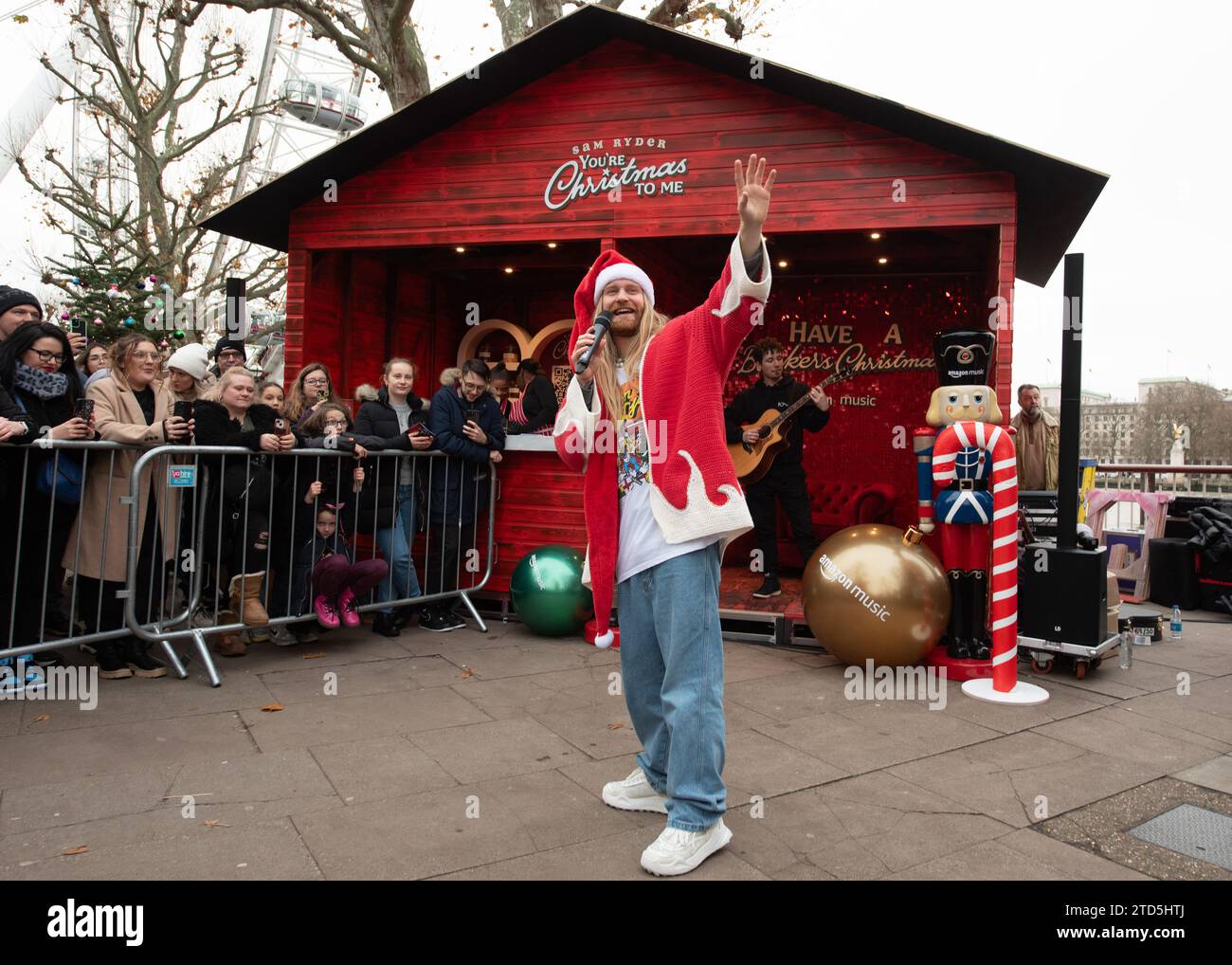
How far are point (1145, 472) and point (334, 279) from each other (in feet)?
32.0

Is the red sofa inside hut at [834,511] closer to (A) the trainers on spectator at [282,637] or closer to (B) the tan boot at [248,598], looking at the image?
(A) the trainers on spectator at [282,637]

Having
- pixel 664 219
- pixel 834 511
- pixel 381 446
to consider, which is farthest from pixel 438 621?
pixel 834 511

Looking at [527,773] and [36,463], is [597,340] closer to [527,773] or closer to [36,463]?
[527,773]

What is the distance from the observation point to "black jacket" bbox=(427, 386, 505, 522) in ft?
22.3

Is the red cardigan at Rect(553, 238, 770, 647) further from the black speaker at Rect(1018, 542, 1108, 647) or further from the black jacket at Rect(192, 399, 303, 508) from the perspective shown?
Result: the black speaker at Rect(1018, 542, 1108, 647)

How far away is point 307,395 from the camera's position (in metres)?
6.71

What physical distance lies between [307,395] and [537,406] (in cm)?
270

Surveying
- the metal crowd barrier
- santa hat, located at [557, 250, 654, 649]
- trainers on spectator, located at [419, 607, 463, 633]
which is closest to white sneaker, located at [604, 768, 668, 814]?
santa hat, located at [557, 250, 654, 649]

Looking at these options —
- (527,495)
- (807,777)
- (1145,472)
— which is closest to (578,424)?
(807,777)

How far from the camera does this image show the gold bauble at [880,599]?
5.38 meters

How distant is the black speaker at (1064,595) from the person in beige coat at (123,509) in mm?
5271

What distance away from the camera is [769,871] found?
2.92 metres

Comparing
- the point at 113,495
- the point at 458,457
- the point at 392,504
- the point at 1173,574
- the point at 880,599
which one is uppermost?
the point at 458,457
